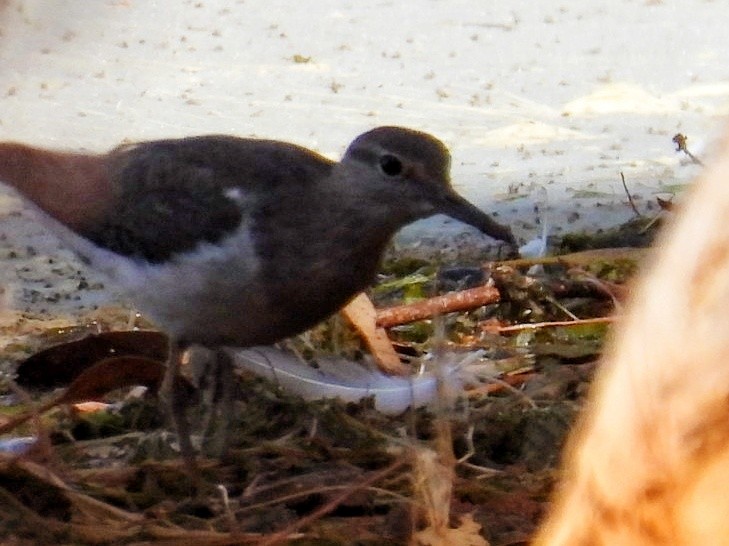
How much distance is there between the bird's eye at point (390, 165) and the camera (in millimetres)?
2973

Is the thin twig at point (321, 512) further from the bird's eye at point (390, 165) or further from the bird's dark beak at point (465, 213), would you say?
the bird's eye at point (390, 165)

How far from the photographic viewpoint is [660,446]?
122 centimetres

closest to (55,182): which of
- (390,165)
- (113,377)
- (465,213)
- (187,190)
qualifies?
(187,190)

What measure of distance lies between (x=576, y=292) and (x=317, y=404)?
941 millimetres

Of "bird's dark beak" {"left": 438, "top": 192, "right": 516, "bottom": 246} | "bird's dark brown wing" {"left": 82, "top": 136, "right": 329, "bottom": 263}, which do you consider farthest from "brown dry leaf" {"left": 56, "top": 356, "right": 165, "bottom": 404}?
"bird's dark beak" {"left": 438, "top": 192, "right": 516, "bottom": 246}

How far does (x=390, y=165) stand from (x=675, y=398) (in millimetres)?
1842

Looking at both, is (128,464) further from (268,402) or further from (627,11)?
(627,11)

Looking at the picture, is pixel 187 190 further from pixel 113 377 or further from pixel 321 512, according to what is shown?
pixel 321 512

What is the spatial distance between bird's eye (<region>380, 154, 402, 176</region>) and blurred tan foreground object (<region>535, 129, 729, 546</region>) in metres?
1.73

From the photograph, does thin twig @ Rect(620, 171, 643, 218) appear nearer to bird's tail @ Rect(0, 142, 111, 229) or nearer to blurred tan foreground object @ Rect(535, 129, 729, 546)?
bird's tail @ Rect(0, 142, 111, 229)

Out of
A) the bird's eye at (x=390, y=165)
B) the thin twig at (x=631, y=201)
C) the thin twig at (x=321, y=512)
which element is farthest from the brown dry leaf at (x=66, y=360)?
the thin twig at (x=631, y=201)

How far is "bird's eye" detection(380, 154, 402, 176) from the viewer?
2973 millimetres

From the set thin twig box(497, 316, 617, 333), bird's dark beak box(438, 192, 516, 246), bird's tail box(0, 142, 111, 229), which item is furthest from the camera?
thin twig box(497, 316, 617, 333)

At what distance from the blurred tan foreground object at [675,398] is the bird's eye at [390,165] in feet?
5.69
